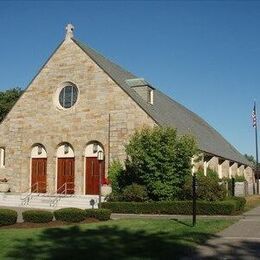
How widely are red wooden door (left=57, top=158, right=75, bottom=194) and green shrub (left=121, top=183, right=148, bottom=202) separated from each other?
7.79 metres

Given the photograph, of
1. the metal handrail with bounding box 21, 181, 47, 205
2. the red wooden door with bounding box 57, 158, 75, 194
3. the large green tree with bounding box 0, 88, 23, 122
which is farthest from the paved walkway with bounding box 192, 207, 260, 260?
the large green tree with bounding box 0, 88, 23, 122

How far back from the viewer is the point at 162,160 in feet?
87.2

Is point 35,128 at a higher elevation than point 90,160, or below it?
higher

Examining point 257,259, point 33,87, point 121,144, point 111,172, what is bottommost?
point 257,259

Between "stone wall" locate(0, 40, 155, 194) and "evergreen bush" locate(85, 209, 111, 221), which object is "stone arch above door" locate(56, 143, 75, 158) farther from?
"evergreen bush" locate(85, 209, 111, 221)

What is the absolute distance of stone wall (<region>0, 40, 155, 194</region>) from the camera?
32.3 metres

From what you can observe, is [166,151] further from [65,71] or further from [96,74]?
[65,71]

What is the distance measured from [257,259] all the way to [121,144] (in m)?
21.1

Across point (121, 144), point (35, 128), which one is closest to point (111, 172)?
point (121, 144)

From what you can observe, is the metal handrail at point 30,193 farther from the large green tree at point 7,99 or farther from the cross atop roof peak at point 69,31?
the large green tree at point 7,99

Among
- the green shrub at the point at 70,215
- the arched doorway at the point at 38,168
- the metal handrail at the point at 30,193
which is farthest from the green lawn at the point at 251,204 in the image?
the arched doorway at the point at 38,168

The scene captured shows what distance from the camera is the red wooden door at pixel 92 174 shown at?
32.9 m

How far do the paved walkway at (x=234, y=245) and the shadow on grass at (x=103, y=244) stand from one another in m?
0.47

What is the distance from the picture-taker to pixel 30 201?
31.0m
